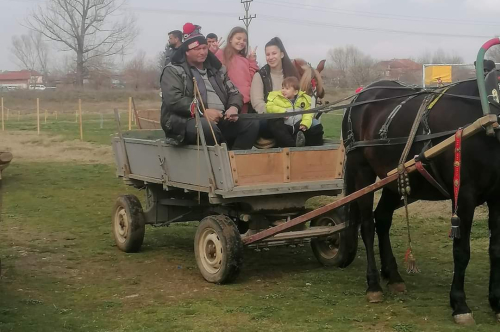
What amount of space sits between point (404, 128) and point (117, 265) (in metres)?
3.37

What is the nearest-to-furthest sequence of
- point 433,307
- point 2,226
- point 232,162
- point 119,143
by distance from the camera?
1. point 433,307
2. point 232,162
3. point 119,143
4. point 2,226

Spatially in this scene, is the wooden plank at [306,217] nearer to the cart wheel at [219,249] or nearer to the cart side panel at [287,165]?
the cart wheel at [219,249]

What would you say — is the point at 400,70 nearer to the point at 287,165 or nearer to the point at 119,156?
the point at 119,156

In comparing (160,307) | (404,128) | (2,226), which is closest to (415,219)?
(404,128)

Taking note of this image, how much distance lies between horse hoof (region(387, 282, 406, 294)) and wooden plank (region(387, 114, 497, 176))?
1259 millimetres

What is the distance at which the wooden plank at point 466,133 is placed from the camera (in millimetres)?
4945

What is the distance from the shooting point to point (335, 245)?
7336 millimetres

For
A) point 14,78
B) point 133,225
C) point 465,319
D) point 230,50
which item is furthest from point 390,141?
point 14,78

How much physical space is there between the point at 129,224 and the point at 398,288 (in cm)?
317

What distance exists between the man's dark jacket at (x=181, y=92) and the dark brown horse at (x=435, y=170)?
52.6 inches

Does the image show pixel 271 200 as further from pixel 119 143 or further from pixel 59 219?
pixel 59 219

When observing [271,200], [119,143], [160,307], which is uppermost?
[119,143]

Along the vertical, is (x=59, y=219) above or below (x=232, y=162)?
below

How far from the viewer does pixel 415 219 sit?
979cm
